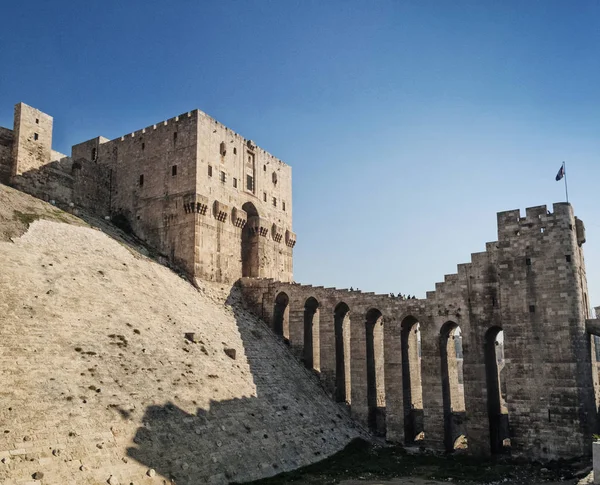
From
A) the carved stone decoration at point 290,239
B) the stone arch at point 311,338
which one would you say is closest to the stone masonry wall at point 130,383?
the stone arch at point 311,338

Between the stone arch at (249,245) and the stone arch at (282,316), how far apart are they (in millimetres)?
6564

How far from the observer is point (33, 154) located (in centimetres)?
4134

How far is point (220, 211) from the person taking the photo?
45031 mm

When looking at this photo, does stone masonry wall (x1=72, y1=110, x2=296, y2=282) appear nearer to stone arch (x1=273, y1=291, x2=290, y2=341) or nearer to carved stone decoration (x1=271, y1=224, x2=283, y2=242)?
carved stone decoration (x1=271, y1=224, x2=283, y2=242)

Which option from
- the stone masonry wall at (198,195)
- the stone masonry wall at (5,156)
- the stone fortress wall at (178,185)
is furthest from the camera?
the stone masonry wall at (198,195)

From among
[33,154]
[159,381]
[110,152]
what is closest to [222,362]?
[159,381]

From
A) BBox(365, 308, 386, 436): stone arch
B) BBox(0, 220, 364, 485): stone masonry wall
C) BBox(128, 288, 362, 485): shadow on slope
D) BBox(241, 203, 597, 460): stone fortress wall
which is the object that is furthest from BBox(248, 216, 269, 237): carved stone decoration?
BBox(365, 308, 386, 436): stone arch

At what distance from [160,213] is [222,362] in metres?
18.5

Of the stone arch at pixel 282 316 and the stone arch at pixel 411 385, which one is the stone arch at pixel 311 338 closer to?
the stone arch at pixel 282 316

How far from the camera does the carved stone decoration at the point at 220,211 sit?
44.8 meters

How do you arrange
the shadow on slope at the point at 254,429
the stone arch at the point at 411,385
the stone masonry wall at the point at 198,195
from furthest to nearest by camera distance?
the stone masonry wall at the point at 198,195 → the stone arch at the point at 411,385 → the shadow on slope at the point at 254,429

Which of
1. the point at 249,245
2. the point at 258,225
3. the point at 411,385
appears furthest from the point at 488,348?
the point at 249,245

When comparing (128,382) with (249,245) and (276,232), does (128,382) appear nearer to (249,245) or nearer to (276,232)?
(249,245)

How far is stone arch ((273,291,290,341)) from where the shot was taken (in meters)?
43.1
